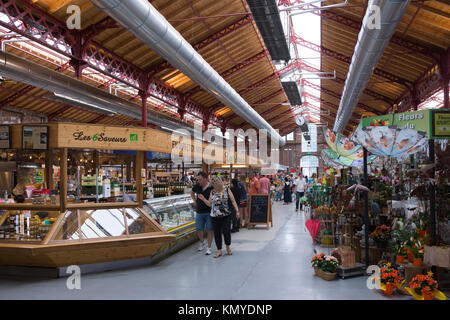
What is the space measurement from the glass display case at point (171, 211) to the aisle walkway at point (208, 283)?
0.74 meters

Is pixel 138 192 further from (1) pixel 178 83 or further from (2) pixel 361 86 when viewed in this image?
(1) pixel 178 83

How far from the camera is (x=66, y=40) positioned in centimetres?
Result: 1141

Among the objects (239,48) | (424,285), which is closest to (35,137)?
(424,285)

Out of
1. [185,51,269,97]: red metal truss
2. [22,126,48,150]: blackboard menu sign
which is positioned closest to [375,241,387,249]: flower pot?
[22,126,48,150]: blackboard menu sign

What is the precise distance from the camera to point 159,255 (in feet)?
20.9

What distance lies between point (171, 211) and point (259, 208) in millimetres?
3728

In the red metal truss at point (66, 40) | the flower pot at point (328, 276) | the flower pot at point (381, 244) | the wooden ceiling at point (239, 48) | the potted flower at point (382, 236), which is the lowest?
the flower pot at point (328, 276)

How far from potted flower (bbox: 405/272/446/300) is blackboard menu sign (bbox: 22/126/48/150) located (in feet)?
17.2

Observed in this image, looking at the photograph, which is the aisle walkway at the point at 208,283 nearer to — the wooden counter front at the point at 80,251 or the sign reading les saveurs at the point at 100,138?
the wooden counter front at the point at 80,251

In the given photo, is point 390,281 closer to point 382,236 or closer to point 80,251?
point 382,236

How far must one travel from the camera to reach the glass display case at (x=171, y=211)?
6.89 m

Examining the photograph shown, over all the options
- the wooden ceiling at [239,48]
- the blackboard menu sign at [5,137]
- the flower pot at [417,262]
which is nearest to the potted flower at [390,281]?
the flower pot at [417,262]

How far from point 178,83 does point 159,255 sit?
13605 millimetres

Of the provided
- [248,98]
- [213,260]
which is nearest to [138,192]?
[213,260]
